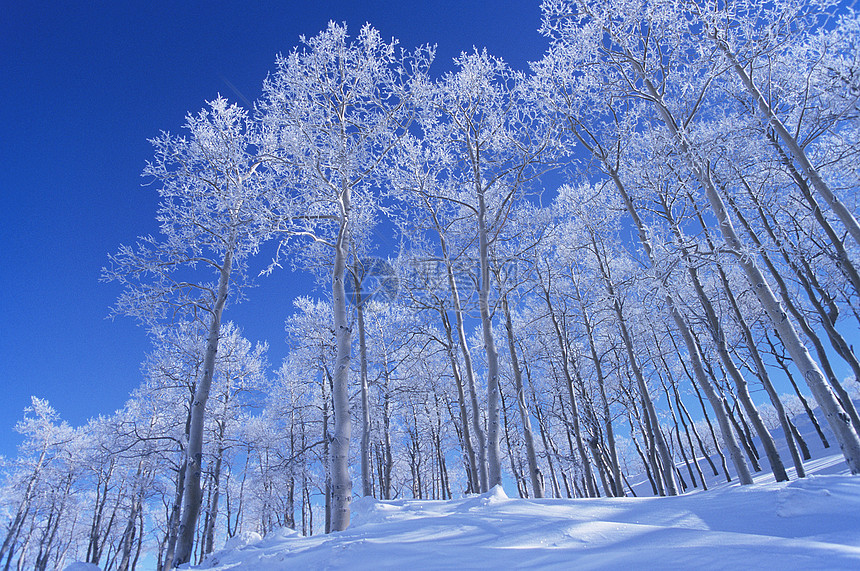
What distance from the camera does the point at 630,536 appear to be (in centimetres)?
233

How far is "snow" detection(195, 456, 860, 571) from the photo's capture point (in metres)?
1.80

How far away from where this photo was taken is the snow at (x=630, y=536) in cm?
180

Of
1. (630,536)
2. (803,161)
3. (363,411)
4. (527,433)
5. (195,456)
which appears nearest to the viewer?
(630,536)

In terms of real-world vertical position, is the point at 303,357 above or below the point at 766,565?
above

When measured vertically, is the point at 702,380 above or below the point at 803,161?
below

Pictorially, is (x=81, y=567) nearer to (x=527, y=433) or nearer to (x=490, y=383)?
(x=490, y=383)

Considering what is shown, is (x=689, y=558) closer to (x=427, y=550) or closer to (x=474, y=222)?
(x=427, y=550)

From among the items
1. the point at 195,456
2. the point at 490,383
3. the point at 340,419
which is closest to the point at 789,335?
the point at 490,383

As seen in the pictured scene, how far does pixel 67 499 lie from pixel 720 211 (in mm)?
33893

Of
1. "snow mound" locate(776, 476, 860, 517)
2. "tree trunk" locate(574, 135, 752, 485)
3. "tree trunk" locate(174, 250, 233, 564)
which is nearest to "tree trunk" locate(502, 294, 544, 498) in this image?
"tree trunk" locate(574, 135, 752, 485)

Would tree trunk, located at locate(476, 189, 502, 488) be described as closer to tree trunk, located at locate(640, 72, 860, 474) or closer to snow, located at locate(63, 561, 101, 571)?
tree trunk, located at locate(640, 72, 860, 474)

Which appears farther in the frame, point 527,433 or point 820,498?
point 527,433

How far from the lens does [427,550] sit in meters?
2.43

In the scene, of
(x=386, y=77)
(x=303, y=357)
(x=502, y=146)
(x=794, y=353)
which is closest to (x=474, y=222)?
(x=502, y=146)
